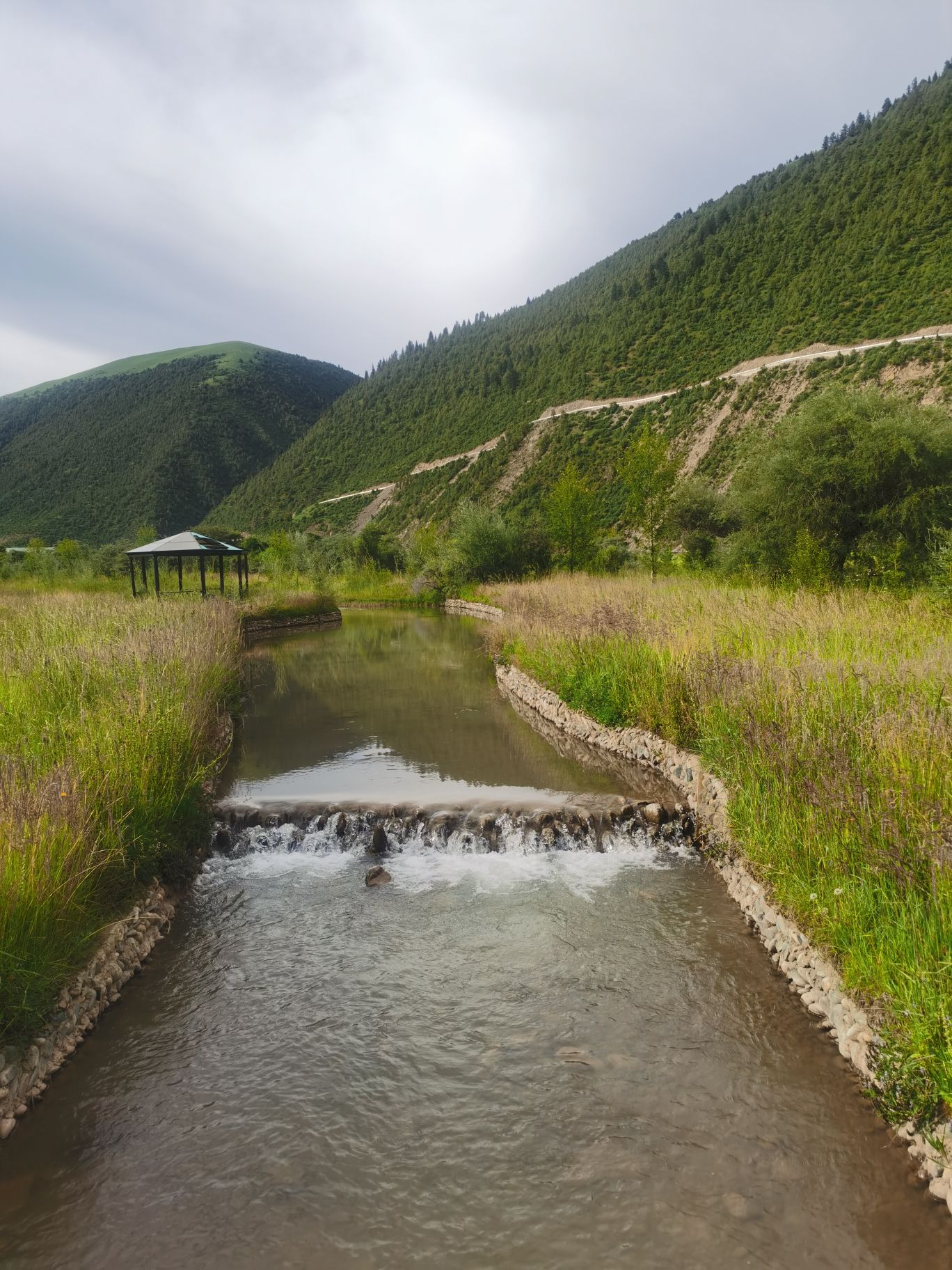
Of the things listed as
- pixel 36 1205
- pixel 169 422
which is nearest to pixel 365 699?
pixel 36 1205

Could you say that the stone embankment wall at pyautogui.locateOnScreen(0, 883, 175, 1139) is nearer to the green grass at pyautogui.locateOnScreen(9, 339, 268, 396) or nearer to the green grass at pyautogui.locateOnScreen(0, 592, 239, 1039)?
the green grass at pyautogui.locateOnScreen(0, 592, 239, 1039)

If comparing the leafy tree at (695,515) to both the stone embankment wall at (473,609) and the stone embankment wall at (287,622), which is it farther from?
the stone embankment wall at (287,622)

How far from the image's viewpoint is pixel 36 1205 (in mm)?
3436

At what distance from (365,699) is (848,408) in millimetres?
13607

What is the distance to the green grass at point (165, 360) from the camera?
141m

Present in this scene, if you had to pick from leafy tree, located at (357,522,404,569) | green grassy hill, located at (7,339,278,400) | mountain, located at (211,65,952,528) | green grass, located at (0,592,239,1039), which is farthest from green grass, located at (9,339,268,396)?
green grass, located at (0,592,239,1039)

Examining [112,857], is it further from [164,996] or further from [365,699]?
[365,699]

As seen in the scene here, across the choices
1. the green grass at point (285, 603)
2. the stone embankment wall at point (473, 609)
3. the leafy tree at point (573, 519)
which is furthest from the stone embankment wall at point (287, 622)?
the leafy tree at point (573, 519)

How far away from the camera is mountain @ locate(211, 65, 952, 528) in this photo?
55375 mm

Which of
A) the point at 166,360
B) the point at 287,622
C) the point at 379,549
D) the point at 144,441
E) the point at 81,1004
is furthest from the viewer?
the point at 166,360

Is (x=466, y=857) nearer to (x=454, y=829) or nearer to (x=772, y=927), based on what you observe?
(x=454, y=829)

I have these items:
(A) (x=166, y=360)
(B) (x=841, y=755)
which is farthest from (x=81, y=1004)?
(A) (x=166, y=360)

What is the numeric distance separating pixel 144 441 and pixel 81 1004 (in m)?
116

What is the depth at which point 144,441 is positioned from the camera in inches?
4166
